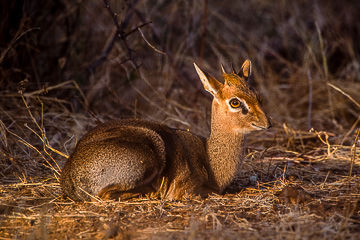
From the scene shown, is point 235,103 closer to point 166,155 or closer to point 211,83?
point 211,83

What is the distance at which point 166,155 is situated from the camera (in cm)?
422

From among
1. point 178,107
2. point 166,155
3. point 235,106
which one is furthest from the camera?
point 178,107

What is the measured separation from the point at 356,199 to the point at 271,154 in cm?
182

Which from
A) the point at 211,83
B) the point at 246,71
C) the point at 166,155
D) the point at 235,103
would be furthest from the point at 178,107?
the point at 166,155

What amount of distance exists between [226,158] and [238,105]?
55cm

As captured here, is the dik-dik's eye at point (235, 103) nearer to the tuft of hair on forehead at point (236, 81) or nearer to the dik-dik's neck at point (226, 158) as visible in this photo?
the tuft of hair on forehead at point (236, 81)

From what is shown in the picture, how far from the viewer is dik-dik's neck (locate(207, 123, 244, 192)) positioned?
14.6ft

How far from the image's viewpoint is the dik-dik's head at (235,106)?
14.0 ft

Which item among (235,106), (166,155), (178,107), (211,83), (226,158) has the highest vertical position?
(211,83)

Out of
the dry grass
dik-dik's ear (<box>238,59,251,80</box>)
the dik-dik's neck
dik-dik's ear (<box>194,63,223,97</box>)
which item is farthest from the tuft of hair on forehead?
the dry grass

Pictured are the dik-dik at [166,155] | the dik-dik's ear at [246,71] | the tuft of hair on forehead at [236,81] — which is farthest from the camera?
the dik-dik's ear at [246,71]

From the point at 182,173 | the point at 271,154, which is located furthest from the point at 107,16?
the point at 182,173

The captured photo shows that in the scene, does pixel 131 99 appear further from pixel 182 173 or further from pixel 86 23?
pixel 182 173

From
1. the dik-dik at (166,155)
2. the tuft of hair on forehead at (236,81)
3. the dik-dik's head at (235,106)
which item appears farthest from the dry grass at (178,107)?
the tuft of hair on forehead at (236,81)
